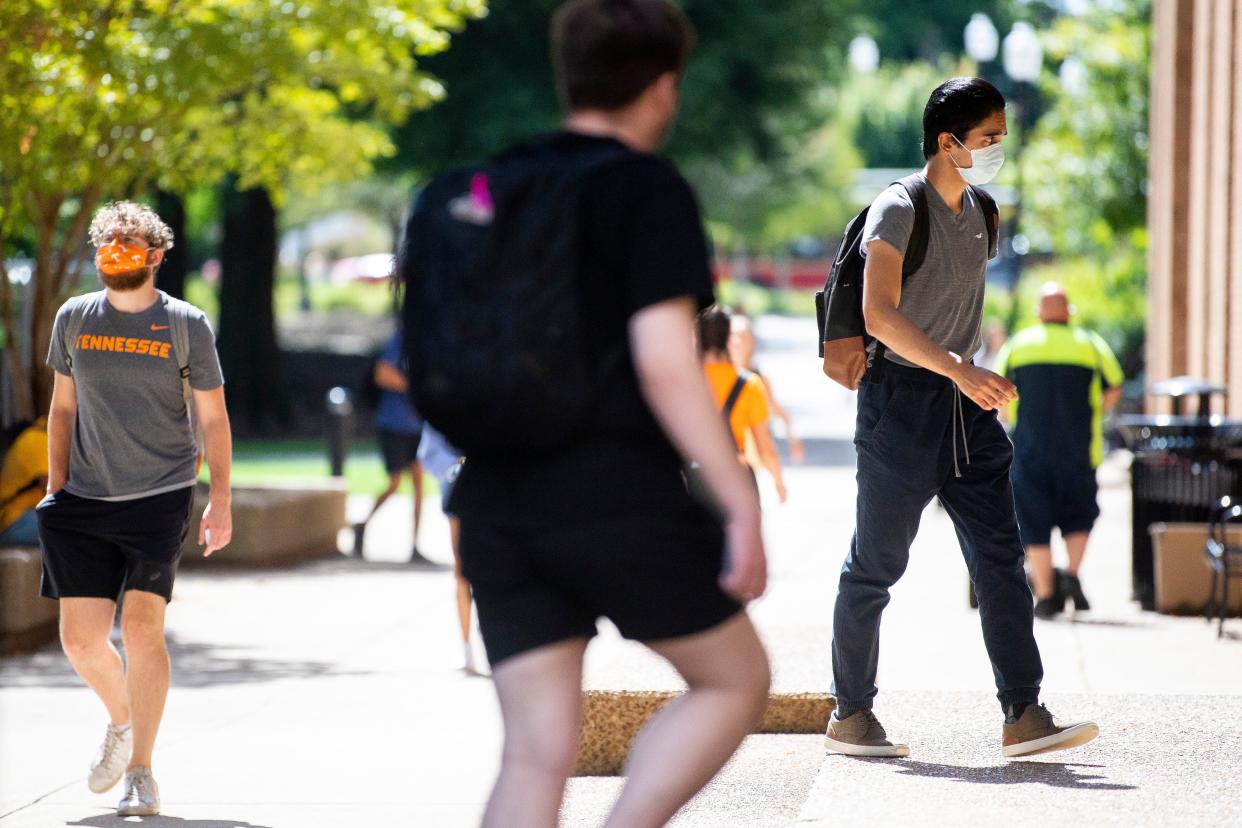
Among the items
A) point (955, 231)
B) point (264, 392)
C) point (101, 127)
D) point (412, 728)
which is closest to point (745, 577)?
point (955, 231)

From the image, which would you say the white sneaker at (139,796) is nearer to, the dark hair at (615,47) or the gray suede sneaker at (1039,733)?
the gray suede sneaker at (1039,733)

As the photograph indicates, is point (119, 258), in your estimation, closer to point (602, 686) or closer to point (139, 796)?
point (139, 796)

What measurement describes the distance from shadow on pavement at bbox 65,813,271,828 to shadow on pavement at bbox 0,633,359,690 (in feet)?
9.22

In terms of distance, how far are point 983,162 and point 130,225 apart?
2.57 m

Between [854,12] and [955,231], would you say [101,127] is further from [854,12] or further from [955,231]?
[854,12]

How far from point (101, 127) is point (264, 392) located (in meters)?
17.4

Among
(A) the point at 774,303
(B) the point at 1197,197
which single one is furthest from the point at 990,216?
(A) the point at 774,303

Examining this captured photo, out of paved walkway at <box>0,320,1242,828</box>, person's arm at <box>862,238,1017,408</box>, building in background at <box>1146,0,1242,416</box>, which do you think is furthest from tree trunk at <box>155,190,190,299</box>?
person's arm at <box>862,238,1017,408</box>

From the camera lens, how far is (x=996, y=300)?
4953cm

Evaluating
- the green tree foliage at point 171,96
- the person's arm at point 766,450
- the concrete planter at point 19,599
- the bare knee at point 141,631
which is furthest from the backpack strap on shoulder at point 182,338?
the green tree foliage at point 171,96

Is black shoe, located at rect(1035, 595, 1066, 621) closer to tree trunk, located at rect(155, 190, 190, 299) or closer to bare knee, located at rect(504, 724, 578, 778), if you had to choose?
bare knee, located at rect(504, 724, 578, 778)

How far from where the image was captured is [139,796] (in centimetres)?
555

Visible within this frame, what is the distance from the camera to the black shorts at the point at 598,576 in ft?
9.87

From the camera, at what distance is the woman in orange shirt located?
8.52 m
